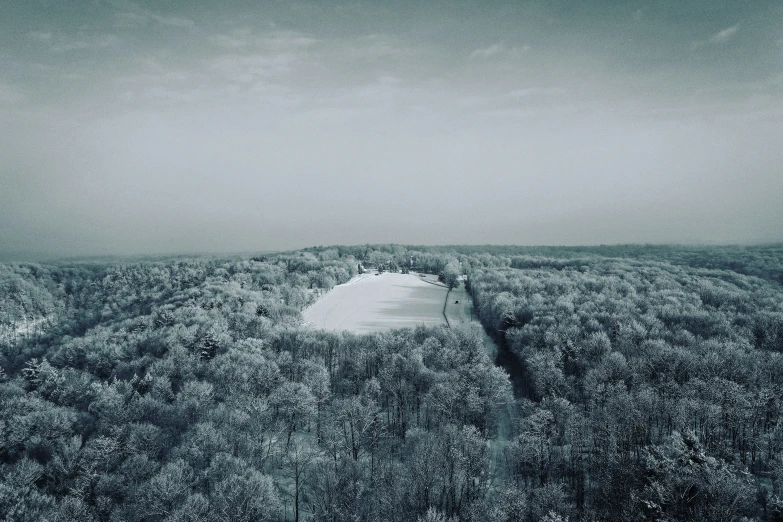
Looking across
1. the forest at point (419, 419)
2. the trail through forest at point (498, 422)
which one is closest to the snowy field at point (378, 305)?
the trail through forest at point (498, 422)

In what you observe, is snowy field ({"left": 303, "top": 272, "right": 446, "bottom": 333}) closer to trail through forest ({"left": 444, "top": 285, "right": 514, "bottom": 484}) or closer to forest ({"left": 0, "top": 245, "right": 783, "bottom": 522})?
trail through forest ({"left": 444, "top": 285, "right": 514, "bottom": 484})

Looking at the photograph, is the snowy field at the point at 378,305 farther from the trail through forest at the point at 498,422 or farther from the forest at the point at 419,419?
the forest at the point at 419,419

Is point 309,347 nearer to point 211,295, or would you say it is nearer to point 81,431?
point 81,431

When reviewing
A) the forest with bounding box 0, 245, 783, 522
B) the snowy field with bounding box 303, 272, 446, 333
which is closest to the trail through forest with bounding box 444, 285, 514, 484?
the forest with bounding box 0, 245, 783, 522

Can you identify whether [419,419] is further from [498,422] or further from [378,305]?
[378,305]

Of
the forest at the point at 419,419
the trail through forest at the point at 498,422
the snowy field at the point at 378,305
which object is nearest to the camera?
the forest at the point at 419,419
